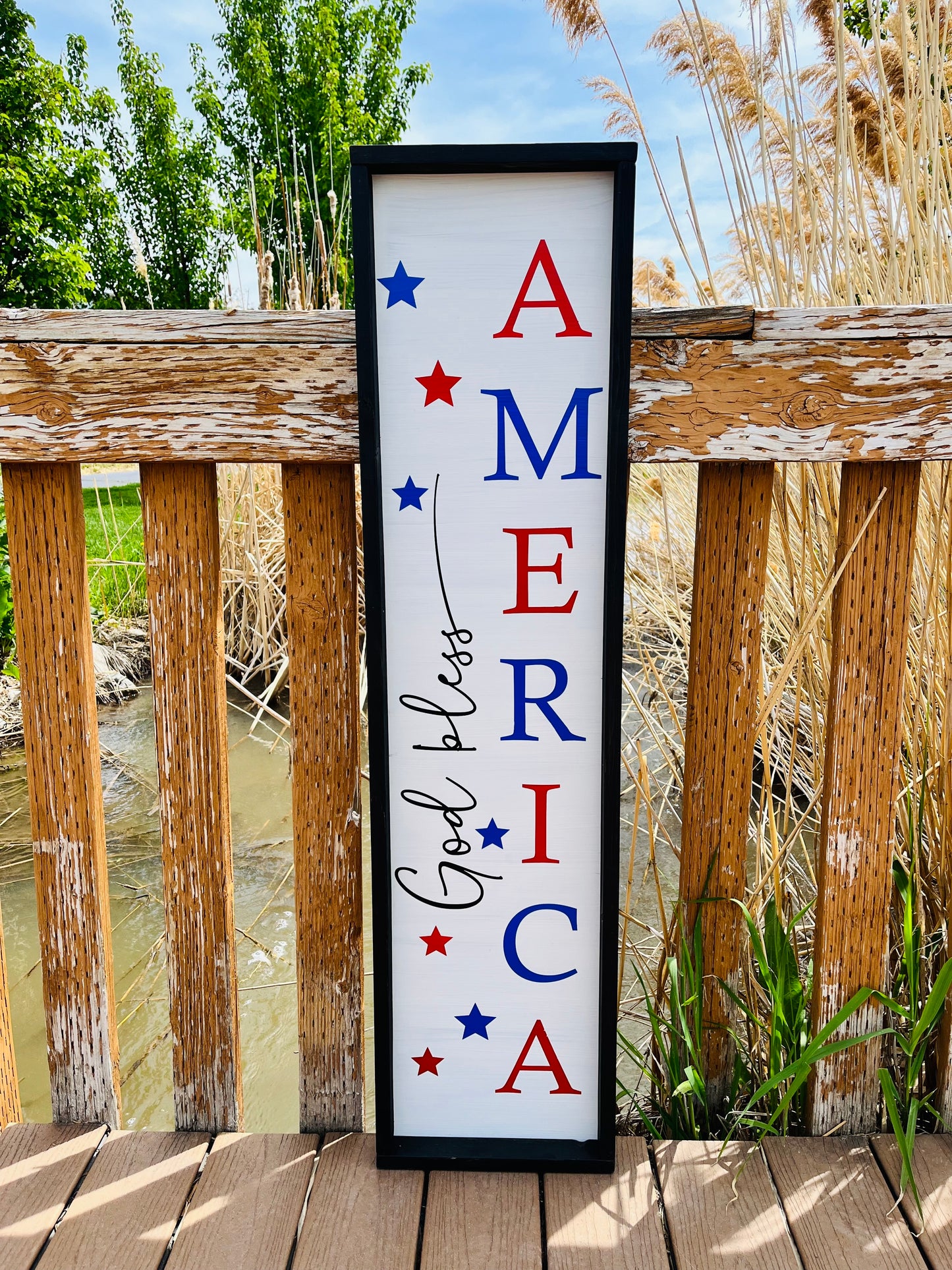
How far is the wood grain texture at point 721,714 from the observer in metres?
1.05

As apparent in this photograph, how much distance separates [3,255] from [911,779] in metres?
13.7

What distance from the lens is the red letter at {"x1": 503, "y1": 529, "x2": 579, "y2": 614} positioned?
0.98 meters

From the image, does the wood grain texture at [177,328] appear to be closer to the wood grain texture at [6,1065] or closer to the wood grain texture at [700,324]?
the wood grain texture at [700,324]

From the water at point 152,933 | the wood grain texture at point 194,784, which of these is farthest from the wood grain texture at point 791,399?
the water at point 152,933

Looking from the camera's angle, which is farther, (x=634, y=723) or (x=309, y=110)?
(x=309, y=110)

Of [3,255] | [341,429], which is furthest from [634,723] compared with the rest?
[3,255]

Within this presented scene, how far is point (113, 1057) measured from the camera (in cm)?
118

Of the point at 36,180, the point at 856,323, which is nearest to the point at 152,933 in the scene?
the point at 856,323

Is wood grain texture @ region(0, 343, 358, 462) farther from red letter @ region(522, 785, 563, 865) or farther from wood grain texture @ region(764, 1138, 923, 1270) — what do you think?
wood grain texture @ region(764, 1138, 923, 1270)

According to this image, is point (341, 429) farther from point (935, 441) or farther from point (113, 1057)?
point (113, 1057)

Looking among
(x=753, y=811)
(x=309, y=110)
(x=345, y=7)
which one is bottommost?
(x=753, y=811)

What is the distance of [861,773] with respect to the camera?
1.10 meters

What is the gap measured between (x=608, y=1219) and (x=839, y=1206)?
28cm

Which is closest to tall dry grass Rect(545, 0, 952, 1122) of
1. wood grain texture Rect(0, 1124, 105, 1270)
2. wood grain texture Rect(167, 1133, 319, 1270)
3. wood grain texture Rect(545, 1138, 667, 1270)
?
wood grain texture Rect(545, 1138, 667, 1270)
